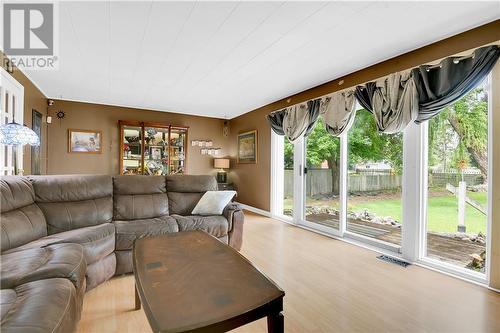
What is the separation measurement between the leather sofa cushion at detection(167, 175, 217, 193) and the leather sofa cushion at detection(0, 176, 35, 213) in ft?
4.48

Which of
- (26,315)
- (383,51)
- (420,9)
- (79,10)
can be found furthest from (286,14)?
(26,315)

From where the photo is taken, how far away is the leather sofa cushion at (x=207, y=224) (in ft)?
8.70

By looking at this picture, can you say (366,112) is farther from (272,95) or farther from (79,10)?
(79,10)

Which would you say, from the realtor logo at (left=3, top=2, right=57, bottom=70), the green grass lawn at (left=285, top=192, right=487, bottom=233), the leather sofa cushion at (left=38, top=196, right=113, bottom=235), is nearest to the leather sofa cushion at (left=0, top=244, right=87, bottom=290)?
the leather sofa cushion at (left=38, top=196, right=113, bottom=235)

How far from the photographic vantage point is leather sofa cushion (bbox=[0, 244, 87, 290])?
51.3 inches

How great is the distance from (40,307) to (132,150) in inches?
190

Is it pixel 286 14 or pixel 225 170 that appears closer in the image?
pixel 286 14

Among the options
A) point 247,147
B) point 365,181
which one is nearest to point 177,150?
point 247,147

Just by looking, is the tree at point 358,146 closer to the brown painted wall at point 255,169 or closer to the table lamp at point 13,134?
the brown painted wall at point 255,169

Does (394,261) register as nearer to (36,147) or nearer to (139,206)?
(139,206)

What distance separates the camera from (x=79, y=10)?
2.03 meters

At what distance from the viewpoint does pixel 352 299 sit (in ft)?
6.39

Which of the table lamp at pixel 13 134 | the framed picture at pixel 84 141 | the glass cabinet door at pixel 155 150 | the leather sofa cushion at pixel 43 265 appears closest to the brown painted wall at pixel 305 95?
the glass cabinet door at pixel 155 150

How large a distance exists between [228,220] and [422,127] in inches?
95.4
